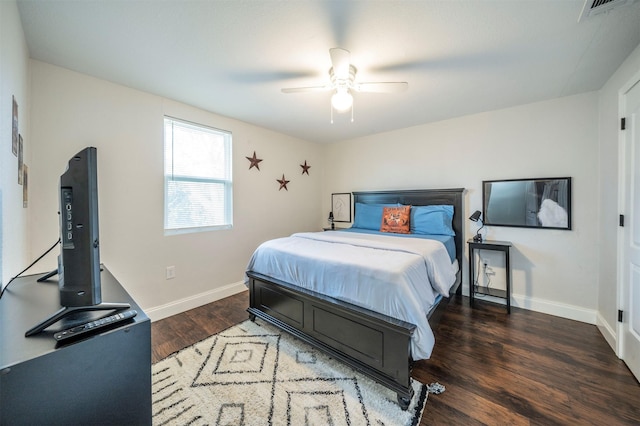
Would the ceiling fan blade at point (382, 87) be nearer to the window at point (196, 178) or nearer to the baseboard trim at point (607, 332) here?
the window at point (196, 178)

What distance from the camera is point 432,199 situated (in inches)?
137

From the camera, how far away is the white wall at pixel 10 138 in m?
1.21

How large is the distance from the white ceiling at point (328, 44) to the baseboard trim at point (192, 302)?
230 cm

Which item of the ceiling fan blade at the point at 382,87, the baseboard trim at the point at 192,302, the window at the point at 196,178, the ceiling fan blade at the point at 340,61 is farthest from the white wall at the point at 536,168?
the baseboard trim at the point at 192,302

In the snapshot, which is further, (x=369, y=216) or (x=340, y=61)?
(x=369, y=216)

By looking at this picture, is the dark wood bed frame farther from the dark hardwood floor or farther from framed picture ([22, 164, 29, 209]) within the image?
framed picture ([22, 164, 29, 209])

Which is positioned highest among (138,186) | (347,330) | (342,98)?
(342,98)

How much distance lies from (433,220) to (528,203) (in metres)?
1.02

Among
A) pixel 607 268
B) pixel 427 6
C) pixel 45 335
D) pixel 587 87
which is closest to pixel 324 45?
pixel 427 6

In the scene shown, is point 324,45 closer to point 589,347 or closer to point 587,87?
point 587,87

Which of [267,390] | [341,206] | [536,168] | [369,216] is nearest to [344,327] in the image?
[267,390]

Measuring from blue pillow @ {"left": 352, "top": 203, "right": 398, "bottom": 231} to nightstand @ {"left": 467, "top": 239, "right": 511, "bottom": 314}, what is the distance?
3.87 ft

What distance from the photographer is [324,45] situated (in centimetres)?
180

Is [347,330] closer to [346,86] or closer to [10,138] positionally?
[346,86]
